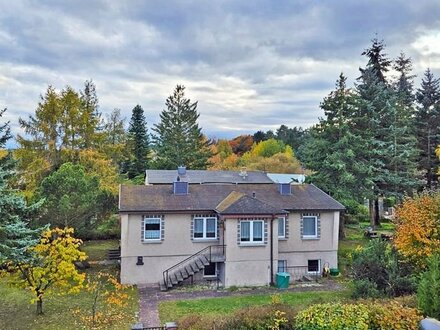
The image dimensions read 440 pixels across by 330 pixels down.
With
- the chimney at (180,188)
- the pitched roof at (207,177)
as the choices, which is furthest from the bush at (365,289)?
the pitched roof at (207,177)

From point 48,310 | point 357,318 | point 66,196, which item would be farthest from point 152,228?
point 357,318

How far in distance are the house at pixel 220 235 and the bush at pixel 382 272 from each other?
16.5 feet

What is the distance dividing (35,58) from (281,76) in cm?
1908

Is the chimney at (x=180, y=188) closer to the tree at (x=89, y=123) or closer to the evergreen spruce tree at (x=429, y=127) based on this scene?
the tree at (x=89, y=123)

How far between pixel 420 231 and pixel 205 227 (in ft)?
37.8

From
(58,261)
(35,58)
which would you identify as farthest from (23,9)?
(58,261)

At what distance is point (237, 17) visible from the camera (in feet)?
70.2

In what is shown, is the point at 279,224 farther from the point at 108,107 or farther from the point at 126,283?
the point at 108,107

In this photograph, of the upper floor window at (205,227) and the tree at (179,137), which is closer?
the upper floor window at (205,227)

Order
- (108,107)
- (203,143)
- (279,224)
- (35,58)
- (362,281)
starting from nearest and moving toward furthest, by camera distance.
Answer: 1. (362,281)
2. (279,224)
3. (35,58)
4. (108,107)
5. (203,143)

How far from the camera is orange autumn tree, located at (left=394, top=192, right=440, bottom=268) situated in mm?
16609

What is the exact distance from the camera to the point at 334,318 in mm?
11398

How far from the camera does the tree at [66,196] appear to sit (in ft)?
77.8

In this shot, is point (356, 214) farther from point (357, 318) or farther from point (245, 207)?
point (357, 318)
